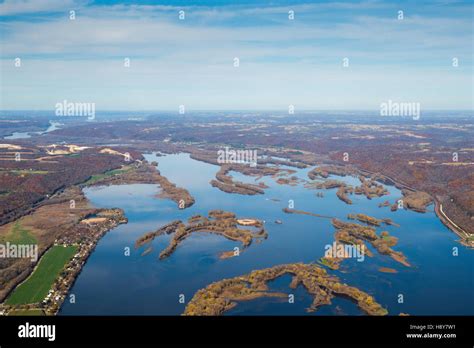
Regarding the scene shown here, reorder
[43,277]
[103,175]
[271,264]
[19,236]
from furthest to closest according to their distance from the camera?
[103,175] < [19,236] < [271,264] < [43,277]

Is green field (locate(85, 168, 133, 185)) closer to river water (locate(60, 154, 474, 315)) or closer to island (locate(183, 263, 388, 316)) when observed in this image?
river water (locate(60, 154, 474, 315))

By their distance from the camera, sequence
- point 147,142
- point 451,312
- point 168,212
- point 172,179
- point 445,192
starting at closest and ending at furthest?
point 451,312 → point 168,212 → point 445,192 → point 172,179 → point 147,142

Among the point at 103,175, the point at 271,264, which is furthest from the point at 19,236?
the point at 103,175

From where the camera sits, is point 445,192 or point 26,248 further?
point 445,192

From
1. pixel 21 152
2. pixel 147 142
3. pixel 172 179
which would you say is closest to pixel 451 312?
pixel 172 179

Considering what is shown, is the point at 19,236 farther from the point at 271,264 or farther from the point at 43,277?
the point at 271,264

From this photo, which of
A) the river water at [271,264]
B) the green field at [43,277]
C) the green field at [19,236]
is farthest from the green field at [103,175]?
the green field at [43,277]

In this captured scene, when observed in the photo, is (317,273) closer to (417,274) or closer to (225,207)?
(417,274)
